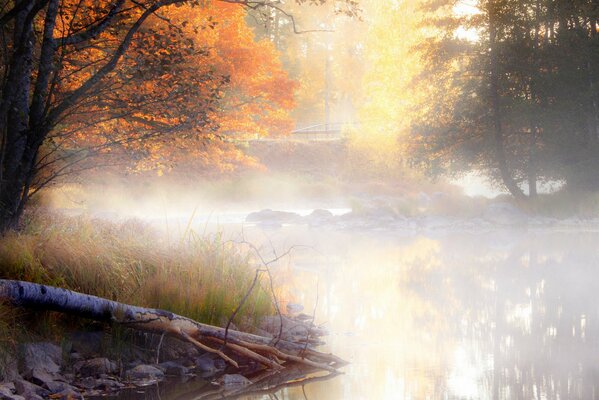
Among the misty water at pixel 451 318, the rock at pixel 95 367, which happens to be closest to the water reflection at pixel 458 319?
the misty water at pixel 451 318

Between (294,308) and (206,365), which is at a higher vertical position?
(294,308)

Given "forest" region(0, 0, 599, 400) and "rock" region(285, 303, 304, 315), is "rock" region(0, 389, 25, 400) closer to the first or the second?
"forest" region(0, 0, 599, 400)

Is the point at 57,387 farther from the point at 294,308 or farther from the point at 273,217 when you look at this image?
Answer: the point at 273,217

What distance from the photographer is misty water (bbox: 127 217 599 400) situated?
22.7 ft

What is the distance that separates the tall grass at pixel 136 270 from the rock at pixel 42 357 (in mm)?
795

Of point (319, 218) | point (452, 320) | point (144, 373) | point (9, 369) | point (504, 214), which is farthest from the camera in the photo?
point (319, 218)

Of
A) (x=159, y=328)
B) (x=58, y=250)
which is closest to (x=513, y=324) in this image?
(x=159, y=328)

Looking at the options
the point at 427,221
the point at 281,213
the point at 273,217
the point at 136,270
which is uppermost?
the point at 281,213

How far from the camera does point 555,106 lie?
2481 cm

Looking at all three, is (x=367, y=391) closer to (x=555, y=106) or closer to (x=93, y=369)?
(x=93, y=369)

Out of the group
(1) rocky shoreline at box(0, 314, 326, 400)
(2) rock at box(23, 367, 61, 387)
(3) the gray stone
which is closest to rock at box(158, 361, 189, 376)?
(1) rocky shoreline at box(0, 314, 326, 400)

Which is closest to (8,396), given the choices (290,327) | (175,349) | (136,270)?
(175,349)

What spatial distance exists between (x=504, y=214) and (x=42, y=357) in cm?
2160

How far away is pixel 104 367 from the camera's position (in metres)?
6.69
